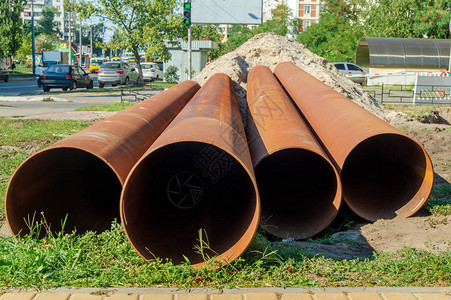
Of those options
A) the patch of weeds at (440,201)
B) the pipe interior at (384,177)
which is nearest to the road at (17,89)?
the pipe interior at (384,177)

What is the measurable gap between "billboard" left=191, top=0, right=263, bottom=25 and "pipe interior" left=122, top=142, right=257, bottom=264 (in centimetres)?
2934

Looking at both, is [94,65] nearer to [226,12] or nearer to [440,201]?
[226,12]

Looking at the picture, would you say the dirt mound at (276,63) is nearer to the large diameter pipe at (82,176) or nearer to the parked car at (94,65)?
the large diameter pipe at (82,176)

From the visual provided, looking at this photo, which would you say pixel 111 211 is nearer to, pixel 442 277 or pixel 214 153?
pixel 214 153

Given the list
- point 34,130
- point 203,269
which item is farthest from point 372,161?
point 34,130

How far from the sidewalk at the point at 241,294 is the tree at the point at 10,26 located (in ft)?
169

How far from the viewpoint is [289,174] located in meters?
6.33

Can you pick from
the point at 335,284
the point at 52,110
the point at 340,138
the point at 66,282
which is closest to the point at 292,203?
the point at 340,138

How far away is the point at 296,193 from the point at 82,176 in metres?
2.53

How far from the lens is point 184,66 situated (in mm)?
38625

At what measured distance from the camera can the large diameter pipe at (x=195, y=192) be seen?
424cm

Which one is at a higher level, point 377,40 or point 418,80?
point 377,40

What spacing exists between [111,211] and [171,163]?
0.87m

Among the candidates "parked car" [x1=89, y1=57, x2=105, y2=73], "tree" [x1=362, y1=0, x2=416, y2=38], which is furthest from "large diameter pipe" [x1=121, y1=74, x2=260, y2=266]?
"parked car" [x1=89, y1=57, x2=105, y2=73]
